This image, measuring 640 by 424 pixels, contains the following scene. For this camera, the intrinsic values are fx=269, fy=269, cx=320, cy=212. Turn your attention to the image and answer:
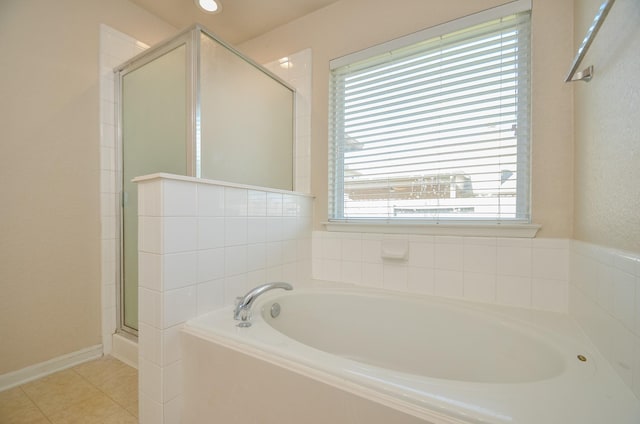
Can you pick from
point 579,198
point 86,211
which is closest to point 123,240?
point 86,211

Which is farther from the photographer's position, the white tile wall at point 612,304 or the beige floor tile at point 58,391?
the beige floor tile at point 58,391

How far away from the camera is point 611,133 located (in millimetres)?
855

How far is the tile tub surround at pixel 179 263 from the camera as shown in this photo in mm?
1036

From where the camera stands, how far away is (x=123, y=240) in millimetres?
1784

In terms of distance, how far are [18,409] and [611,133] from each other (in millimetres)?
2627

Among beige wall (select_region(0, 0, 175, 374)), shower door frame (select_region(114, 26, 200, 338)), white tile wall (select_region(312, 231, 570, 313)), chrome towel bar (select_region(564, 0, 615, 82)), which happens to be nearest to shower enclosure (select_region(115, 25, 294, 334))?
shower door frame (select_region(114, 26, 200, 338))

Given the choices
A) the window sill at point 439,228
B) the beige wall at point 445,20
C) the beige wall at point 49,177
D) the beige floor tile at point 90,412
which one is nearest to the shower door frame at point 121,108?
the beige wall at point 49,177

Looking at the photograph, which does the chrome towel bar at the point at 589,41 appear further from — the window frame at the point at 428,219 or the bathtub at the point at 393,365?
the bathtub at the point at 393,365

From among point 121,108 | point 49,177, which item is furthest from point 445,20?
point 49,177

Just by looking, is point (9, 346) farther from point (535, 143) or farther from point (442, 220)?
point (535, 143)

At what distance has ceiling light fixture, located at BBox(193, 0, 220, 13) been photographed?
1840 mm

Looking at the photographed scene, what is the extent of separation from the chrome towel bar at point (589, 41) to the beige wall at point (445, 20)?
0.28 meters

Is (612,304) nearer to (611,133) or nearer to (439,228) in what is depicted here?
(611,133)

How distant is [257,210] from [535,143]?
144cm
